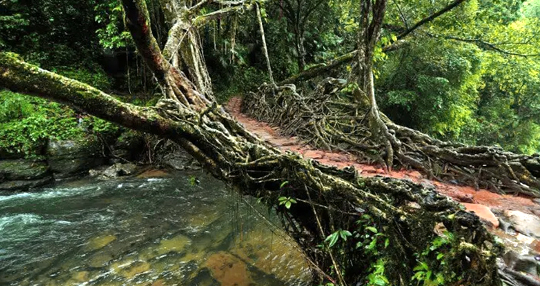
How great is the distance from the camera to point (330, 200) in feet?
8.51

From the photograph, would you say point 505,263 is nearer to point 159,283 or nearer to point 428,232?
point 428,232

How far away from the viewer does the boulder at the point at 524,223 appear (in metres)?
3.19

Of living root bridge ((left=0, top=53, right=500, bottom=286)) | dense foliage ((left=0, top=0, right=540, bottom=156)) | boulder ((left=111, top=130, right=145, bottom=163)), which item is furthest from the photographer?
dense foliage ((left=0, top=0, right=540, bottom=156))

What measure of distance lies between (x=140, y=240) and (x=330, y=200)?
333 cm

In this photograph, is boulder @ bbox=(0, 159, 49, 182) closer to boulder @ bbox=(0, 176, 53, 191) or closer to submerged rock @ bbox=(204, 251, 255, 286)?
boulder @ bbox=(0, 176, 53, 191)

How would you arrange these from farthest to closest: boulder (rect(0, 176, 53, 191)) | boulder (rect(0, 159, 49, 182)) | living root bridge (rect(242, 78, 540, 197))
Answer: boulder (rect(0, 159, 49, 182)) → boulder (rect(0, 176, 53, 191)) → living root bridge (rect(242, 78, 540, 197))

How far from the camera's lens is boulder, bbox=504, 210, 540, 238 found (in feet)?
10.5

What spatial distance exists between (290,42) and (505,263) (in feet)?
51.6

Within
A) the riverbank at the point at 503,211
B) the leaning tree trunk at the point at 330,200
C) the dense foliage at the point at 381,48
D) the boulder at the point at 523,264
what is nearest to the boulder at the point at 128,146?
the dense foliage at the point at 381,48

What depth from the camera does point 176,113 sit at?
3.51m

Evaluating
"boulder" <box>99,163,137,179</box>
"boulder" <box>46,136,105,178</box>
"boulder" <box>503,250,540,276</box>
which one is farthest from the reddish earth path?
"boulder" <box>46,136,105,178</box>

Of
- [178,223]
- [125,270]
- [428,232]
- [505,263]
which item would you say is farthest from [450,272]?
[178,223]

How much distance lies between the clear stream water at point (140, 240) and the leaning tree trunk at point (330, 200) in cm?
55

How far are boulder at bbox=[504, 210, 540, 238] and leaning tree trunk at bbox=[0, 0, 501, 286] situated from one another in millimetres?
1067
